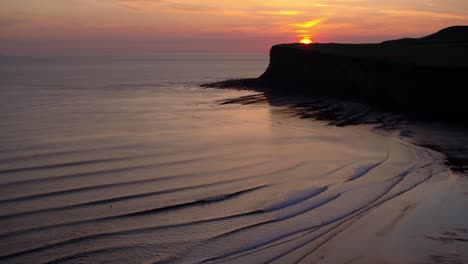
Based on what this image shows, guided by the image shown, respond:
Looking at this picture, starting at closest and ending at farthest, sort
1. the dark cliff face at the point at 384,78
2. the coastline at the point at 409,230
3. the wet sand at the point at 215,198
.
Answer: the coastline at the point at 409,230 → the wet sand at the point at 215,198 → the dark cliff face at the point at 384,78

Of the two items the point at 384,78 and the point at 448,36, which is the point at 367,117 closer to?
the point at 384,78

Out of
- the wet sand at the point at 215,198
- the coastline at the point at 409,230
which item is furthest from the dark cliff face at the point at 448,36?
the coastline at the point at 409,230

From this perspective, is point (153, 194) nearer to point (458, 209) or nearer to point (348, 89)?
point (458, 209)

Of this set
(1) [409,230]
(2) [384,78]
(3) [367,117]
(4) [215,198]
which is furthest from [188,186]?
(2) [384,78]

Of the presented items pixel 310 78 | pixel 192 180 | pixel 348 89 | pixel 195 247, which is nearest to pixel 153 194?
pixel 192 180

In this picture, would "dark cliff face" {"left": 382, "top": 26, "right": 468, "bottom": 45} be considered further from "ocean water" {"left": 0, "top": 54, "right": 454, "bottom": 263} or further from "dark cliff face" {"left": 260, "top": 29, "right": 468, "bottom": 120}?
"ocean water" {"left": 0, "top": 54, "right": 454, "bottom": 263}

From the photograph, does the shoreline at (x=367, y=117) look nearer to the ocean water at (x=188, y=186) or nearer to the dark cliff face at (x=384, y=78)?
the ocean water at (x=188, y=186)

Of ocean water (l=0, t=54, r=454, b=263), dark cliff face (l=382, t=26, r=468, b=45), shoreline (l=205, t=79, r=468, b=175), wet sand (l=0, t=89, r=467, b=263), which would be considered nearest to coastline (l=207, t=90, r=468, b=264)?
wet sand (l=0, t=89, r=467, b=263)

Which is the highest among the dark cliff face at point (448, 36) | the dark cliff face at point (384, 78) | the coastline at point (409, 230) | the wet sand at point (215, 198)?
the dark cliff face at point (448, 36)
